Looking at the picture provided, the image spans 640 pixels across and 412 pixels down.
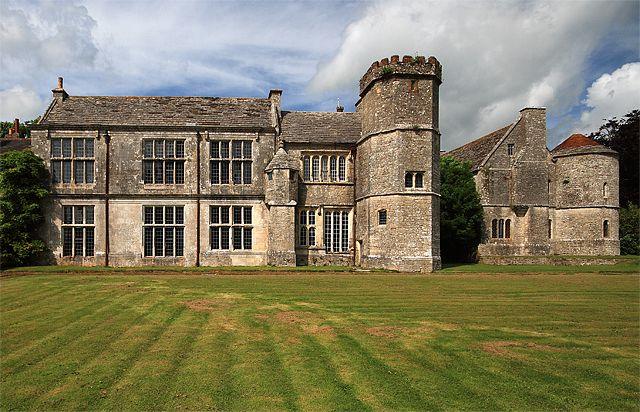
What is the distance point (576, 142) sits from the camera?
40.3 m

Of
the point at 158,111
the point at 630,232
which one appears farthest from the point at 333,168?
the point at 630,232

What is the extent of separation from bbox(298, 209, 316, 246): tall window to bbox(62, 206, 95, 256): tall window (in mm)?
14052

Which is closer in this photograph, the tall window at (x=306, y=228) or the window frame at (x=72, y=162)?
the window frame at (x=72, y=162)

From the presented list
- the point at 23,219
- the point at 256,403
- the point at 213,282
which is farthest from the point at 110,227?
the point at 256,403

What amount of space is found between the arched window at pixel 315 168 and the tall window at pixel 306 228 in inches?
96.3

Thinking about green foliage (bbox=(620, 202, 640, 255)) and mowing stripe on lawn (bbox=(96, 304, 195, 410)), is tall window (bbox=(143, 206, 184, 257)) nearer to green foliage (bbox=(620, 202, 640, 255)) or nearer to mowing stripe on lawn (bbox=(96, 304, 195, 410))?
mowing stripe on lawn (bbox=(96, 304, 195, 410))

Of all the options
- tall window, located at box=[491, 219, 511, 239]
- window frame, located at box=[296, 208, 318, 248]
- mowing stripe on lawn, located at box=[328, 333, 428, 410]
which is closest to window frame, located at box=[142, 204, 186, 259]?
window frame, located at box=[296, 208, 318, 248]

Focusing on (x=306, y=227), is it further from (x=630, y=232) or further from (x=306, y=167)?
(x=630, y=232)

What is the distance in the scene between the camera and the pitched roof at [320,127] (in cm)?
2980

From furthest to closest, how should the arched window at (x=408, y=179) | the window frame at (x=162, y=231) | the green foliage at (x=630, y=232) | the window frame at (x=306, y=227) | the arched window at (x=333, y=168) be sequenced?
1. the green foliage at (x=630, y=232)
2. the arched window at (x=333, y=168)
3. the window frame at (x=306, y=227)
4. the window frame at (x=162, y=231)
5. the arched window at (x=408, y=179)

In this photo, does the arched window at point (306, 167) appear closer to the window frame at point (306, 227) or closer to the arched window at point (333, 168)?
the arched window at point (333, 168)

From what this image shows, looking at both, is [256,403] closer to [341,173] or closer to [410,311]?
[410,311]

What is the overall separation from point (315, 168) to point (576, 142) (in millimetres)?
27710

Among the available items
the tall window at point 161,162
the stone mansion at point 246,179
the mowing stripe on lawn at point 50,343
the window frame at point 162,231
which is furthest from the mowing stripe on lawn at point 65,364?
the tall window at point 161,162
